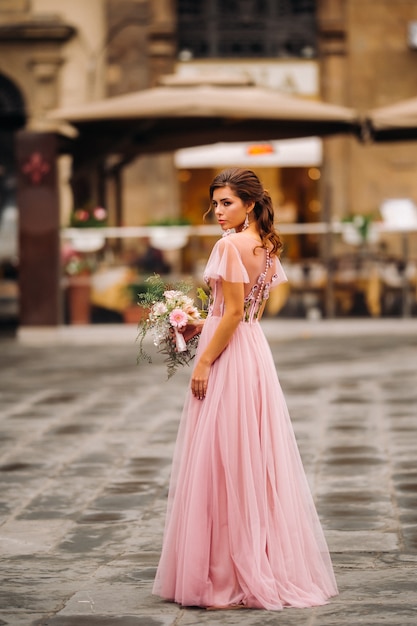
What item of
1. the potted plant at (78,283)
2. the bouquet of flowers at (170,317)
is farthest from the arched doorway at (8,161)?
the bouquet of flowers at (170,317)

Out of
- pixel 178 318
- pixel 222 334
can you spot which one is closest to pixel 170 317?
pixel 178 318

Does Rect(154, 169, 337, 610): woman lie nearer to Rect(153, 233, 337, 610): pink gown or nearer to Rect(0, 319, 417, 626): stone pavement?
Rect(153, 233, 337, 610): pink gown

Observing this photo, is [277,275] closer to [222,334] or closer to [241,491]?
[222,334]

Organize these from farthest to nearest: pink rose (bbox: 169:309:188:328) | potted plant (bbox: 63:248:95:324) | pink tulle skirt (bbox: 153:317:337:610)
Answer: potted plant (bbox: 63:248:95:324) < pink rose (bbox: 169:309:188:328) < pink tulle skirt (bbox: 153:317:337:610)

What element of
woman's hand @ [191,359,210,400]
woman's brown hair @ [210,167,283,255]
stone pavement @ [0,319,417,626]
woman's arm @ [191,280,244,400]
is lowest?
stone pavement @ [0,319,417,626]

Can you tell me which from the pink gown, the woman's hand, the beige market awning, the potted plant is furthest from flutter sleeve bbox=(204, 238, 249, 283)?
the potted plant

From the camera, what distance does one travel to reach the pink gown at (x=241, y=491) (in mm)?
5750

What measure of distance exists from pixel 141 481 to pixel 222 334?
2999mm

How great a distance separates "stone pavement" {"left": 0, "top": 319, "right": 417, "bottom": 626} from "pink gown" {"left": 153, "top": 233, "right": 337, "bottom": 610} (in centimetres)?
12

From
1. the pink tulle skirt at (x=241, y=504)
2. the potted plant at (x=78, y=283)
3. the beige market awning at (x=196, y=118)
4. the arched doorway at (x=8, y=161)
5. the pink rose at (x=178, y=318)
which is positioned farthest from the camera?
the arched doorway at (x=8, y=161)

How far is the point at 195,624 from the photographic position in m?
5.46

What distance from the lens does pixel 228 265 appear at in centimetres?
585

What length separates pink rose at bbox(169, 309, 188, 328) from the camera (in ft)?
19.7

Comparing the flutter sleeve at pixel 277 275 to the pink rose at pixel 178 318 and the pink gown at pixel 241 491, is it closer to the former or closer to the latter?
the pink gown at pixel 241 491
